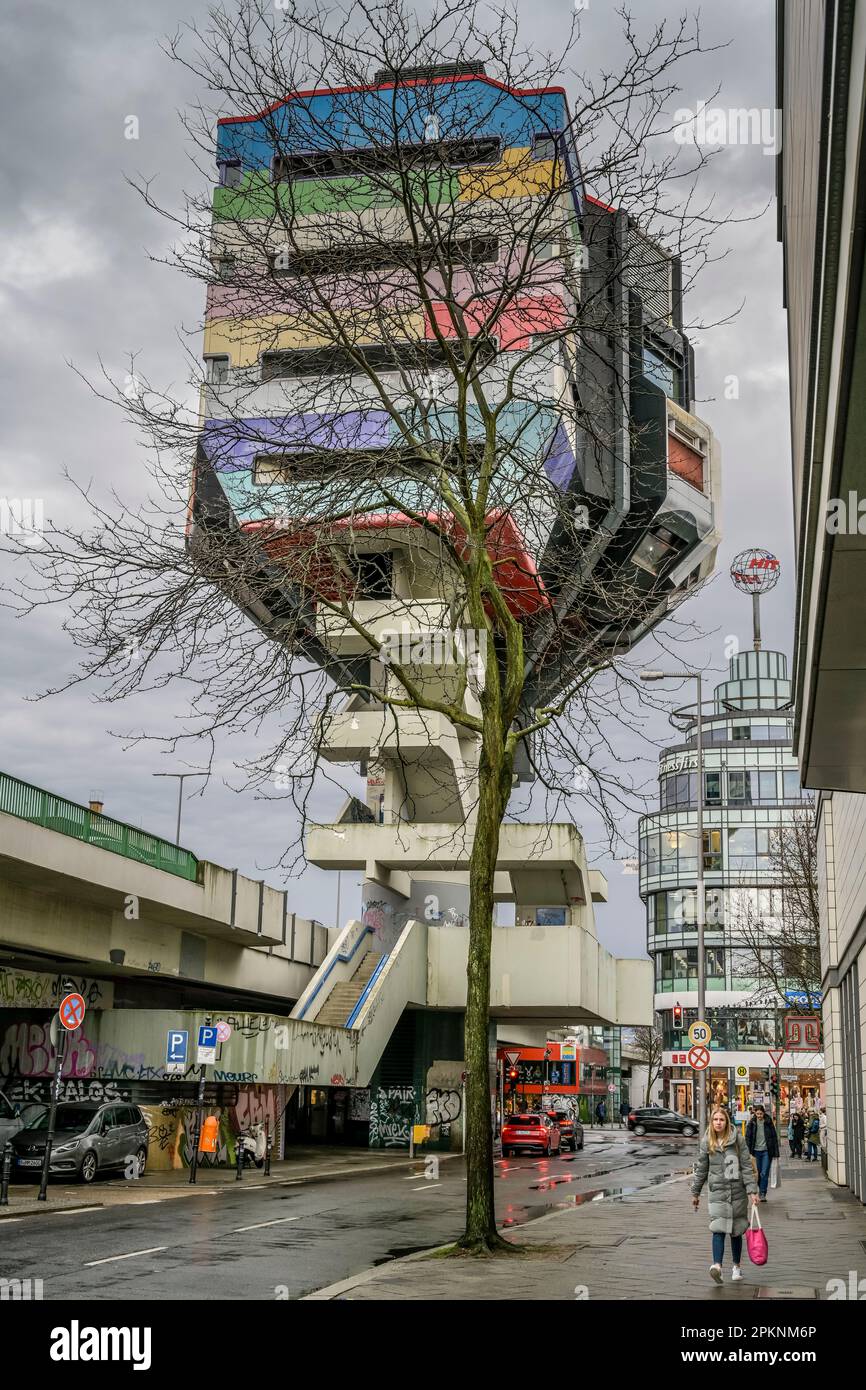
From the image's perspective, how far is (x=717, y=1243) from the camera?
12.9m

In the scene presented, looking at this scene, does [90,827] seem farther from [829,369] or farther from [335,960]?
[829,369]

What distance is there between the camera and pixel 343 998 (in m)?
44.5

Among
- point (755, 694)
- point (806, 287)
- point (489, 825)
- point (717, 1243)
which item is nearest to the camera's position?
point (806, 287)

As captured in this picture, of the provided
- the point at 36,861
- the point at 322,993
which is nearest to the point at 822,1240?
the point at 36,861

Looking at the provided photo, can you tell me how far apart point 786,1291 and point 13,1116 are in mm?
20269

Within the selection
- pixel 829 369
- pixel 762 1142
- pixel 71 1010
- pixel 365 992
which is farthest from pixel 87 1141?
pixel 829 369

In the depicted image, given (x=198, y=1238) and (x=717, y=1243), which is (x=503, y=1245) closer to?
(x=717, y=1243)

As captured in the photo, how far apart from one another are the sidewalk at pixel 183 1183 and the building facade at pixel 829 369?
43.1ft

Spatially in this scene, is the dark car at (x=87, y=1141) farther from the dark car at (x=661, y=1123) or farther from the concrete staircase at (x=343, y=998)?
the dark car at (x=661, y=1123)

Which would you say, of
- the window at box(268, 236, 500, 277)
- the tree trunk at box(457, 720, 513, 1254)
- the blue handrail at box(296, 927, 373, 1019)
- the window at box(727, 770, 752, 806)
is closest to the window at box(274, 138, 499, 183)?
the window at box(268, 236, 500, 277)

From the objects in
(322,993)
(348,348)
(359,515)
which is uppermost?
(348,348)

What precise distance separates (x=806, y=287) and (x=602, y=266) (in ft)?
27.6

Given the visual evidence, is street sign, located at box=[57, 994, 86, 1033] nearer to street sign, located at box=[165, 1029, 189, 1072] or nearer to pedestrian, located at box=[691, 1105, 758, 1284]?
street sign, located at box=[165, 1029, 189, 1072]
